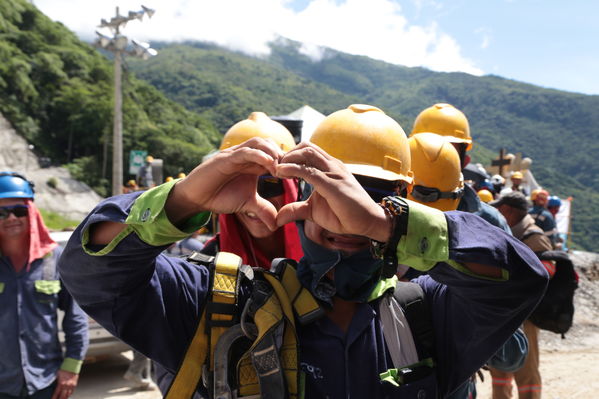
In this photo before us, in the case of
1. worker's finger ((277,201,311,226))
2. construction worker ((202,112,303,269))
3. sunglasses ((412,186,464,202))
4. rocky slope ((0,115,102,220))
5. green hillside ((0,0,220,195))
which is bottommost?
rocky slope ((0,115,102,220))

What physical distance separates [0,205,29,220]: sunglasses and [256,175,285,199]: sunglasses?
72.8 inches

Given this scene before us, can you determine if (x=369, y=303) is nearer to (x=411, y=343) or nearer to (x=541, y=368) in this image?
(x=411, y=343)

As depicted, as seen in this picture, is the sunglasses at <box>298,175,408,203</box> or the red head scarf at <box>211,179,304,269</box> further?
the red head scarf at <box>211,179,304,269</box>

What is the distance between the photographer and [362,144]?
6.40 feet

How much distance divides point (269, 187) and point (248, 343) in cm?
114

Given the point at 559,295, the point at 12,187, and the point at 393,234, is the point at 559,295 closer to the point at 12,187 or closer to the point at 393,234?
the point at 393,234

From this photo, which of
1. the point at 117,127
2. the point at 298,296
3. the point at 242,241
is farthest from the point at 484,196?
the point at 117,127

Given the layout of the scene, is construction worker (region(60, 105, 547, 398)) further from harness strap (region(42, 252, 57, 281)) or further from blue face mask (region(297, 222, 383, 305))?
harness strap (region(42, 252, 57, 281))

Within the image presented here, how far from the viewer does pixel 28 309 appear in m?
3.28

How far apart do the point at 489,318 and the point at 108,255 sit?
4.06 ft

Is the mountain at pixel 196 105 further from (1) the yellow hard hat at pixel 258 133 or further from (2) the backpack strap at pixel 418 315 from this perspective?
(2) the backpack strap at pixel 418 315

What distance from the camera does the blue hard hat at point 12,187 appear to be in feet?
10.7

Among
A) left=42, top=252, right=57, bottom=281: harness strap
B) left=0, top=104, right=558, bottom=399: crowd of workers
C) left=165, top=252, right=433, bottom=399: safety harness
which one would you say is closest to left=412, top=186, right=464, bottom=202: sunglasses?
left=0, top=104, right=558, bottom=399: crowd of workers

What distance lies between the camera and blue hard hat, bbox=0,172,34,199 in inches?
129
